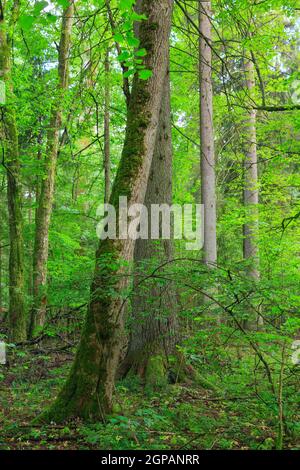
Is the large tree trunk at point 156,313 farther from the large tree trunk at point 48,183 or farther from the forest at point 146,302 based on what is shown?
the large tree trunk at point 48,183

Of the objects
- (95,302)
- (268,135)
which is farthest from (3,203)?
(95,302)

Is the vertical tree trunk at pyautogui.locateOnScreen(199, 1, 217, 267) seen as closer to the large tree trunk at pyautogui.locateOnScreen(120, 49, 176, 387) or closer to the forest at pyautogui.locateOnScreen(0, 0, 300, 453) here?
the forest at pyautogui.locateOnScreen(0, 0, 300, 453)

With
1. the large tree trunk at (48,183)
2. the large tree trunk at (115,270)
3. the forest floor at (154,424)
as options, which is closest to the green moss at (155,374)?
the forest floor at (154,424)

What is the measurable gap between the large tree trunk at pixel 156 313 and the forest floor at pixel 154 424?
35cm

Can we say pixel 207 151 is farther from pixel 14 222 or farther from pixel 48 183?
pixel 14 222

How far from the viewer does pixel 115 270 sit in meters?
4.24

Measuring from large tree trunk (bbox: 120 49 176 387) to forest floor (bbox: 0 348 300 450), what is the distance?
350 millimetres

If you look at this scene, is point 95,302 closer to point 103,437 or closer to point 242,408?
point 103,437

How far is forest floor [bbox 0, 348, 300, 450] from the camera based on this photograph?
3.99 meters

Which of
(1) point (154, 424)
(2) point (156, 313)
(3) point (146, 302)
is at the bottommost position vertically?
(1) point (154, 424)

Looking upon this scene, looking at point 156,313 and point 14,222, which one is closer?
point 156,313

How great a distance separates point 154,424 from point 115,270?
5.87 feet

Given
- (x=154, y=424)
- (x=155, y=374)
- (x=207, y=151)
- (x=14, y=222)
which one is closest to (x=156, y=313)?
(x=155, y=374)

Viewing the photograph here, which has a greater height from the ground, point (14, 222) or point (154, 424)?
point (14, 222)
